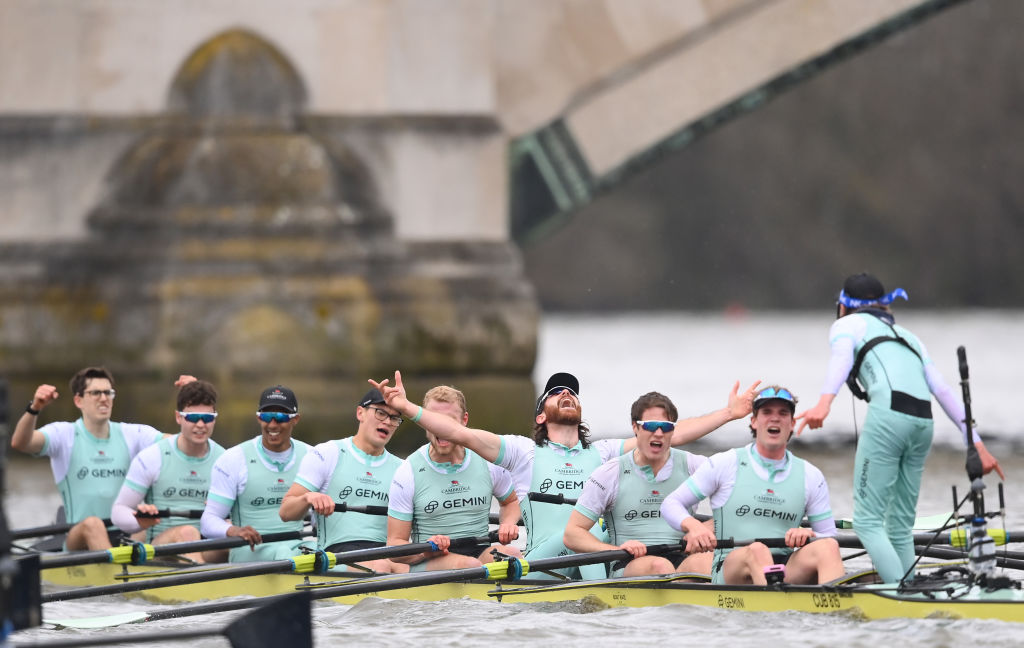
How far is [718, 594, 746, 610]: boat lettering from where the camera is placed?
974cm

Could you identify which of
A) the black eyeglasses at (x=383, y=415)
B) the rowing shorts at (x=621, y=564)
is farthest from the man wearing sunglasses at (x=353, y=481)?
the rowing shorts at (x=621, y=564)

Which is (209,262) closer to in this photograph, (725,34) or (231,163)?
(231,163)

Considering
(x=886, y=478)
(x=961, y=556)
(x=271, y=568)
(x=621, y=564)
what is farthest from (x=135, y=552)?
(x=961, y=556)

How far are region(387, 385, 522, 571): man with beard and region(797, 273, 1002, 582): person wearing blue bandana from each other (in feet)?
7.41

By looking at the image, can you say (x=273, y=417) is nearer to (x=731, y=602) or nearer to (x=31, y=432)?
(x=31, y=432)

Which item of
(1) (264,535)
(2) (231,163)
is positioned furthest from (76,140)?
(1) (264,535)

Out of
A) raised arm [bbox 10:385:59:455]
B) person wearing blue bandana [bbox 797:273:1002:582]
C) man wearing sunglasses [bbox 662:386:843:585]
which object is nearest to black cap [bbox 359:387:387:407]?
man wearing sunglasses [bbox 662:386:843:585]

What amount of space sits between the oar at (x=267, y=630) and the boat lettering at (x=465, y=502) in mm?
2873

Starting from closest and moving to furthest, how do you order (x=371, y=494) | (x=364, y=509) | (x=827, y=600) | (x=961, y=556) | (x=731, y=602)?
(x=827, y=600) → (x=731, y=602) → (x=961, y=556) → (x=364, y=509) → (x=371, y=494)

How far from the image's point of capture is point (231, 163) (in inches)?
698

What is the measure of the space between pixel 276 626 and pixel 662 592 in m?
2.70

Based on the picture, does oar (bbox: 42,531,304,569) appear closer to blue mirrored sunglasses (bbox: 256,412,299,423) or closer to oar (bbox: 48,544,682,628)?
blue mirrored sunglasses (bbox: 256,412,299,423)

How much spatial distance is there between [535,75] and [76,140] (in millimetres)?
4674

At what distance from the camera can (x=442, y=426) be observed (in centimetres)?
1029
